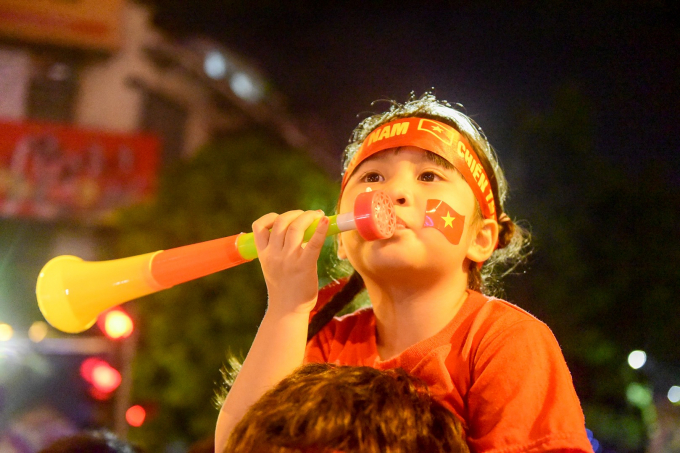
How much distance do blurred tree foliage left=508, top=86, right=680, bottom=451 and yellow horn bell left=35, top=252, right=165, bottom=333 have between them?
437 cm

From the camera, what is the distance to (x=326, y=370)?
939 millimetres

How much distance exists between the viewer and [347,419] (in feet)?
2.62

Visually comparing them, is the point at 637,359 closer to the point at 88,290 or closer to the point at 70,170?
the point at 88,290

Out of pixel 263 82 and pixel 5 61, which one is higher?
pixel 263 82

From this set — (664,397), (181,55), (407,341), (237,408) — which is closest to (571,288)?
(664,397)

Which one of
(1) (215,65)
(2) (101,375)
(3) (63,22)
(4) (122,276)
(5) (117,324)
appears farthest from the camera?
(1) (215,65)

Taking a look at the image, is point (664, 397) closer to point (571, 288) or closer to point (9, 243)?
point (571, 288)

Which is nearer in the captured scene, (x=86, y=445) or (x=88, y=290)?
(x=88, y=290)

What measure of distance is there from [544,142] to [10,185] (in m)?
8.36

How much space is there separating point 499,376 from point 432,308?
0.29 m

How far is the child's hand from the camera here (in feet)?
3.57

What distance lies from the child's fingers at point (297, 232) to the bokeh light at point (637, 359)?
4.74 m

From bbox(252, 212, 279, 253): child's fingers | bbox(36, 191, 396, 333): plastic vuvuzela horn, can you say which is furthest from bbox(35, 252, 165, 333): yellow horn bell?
bbox(252, 212, 279, 253): child's fingers

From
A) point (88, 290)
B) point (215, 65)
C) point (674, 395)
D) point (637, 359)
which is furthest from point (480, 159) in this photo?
point (215, 65)
